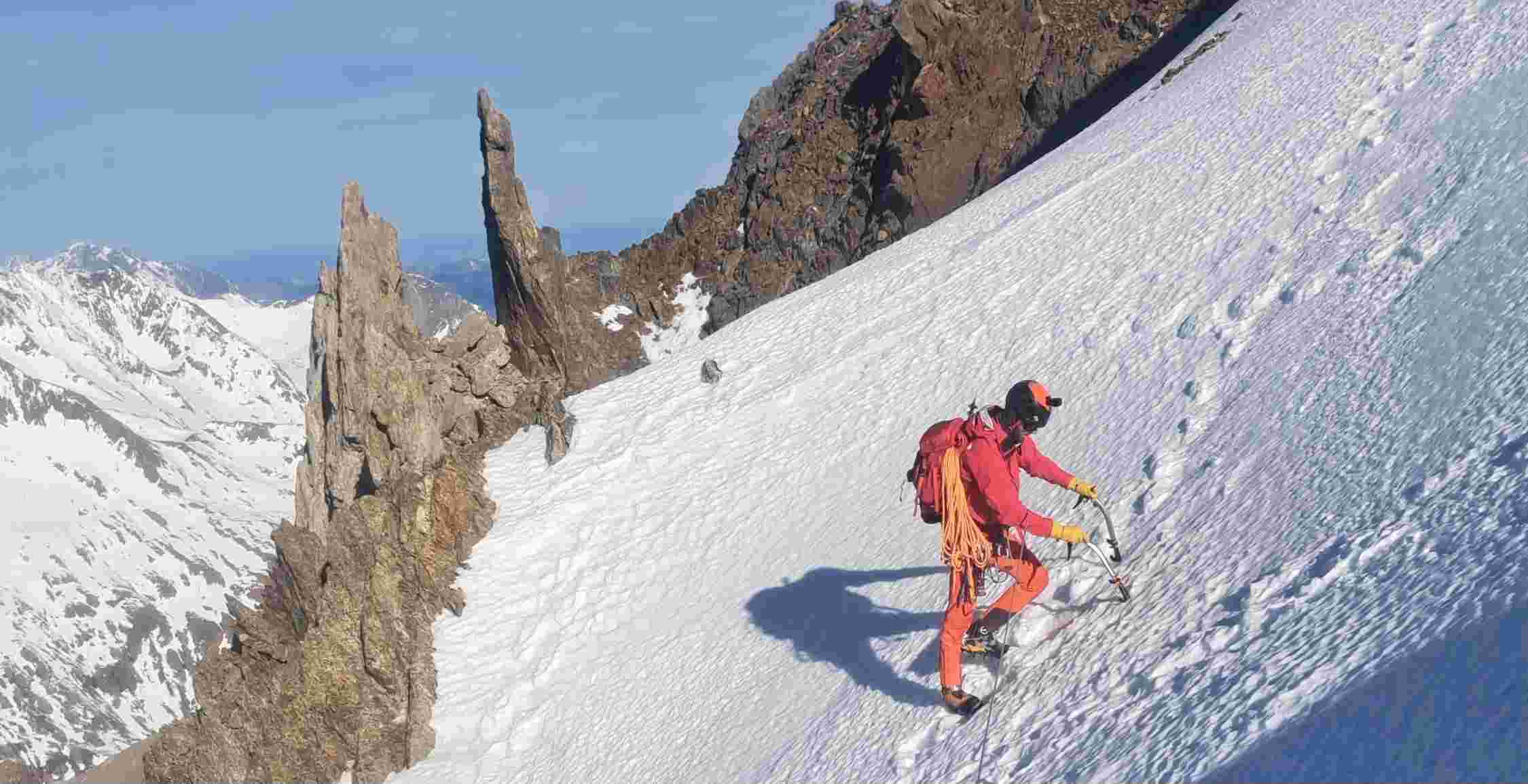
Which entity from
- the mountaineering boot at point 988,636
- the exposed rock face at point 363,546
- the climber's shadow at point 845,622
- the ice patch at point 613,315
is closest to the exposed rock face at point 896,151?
the ice patch at point 613,315

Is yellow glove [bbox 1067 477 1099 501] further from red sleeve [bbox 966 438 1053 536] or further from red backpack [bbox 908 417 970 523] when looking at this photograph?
red backpack [bbox 908 417 970 523]

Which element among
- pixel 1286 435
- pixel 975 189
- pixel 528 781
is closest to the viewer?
pixel 1286 435

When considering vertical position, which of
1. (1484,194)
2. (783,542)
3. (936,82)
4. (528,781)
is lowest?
(528,781)

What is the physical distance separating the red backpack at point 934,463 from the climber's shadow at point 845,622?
1759 mm

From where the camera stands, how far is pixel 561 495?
22438 mm

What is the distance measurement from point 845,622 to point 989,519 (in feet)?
12.8

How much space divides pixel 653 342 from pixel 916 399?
22632 mm

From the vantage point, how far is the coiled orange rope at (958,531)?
948cm

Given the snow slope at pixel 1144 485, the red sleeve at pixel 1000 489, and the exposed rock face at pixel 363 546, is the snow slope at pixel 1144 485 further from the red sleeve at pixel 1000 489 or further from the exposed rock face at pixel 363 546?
the red sleeve at pixel 1000 489

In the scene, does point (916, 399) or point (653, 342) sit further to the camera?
point (653, 342)

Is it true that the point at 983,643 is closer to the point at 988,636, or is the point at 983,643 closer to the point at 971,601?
the point at 988,636

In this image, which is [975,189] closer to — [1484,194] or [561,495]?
[561,495]

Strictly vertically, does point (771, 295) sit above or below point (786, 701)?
above

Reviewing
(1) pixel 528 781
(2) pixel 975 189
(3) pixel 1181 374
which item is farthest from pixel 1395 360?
(2) pixel 975 189
